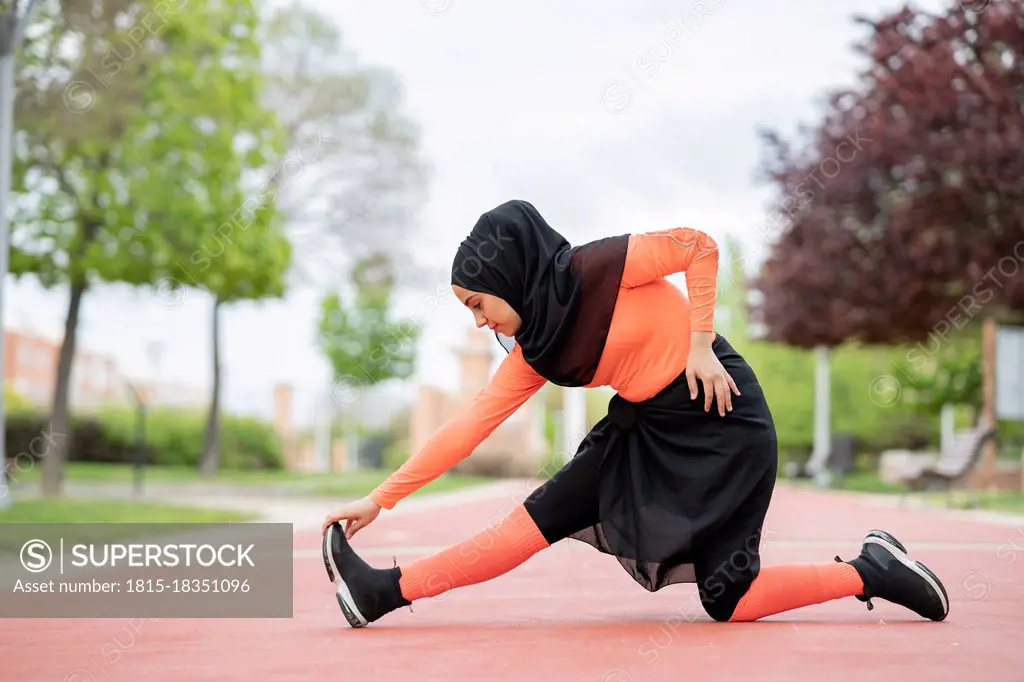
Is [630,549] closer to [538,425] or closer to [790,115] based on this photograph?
[790,115]

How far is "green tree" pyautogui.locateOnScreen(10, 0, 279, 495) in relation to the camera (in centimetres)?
1547

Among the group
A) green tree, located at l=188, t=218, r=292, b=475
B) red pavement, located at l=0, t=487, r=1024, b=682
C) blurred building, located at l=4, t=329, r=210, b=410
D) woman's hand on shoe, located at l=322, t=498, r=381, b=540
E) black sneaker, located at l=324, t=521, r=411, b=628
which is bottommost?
blurred building, located at l=4, t=329, r=210, b=410

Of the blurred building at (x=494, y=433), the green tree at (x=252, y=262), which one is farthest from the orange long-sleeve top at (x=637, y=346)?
the blurred building at (x=494, y=433)

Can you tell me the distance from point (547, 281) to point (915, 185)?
1620 cm

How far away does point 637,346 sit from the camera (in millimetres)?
4176

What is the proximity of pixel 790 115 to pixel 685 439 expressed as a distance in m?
20.4

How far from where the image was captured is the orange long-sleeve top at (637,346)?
4.06m

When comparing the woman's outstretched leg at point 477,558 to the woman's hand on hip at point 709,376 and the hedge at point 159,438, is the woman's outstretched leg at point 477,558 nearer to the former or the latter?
the woman's hand on hip at point 709,376

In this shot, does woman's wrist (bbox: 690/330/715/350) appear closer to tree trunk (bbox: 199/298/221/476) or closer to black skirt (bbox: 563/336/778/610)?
black skirt (bbox: 563/336/778/610)

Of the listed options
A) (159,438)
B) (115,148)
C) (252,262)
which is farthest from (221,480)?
(115,148)

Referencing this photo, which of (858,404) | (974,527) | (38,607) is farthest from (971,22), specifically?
(858,404)

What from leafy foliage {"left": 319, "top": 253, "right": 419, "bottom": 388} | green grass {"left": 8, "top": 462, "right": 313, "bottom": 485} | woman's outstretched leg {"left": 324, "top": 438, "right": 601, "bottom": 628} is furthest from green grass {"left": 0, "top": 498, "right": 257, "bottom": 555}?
leafy foliage {"left": 319, "top": 253, "right": 419, "bottom": 388}

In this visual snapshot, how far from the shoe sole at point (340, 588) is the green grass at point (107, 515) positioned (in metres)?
5.30

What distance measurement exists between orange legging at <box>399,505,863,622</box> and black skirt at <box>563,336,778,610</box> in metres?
0.08
